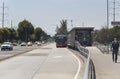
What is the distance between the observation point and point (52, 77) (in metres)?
22.0

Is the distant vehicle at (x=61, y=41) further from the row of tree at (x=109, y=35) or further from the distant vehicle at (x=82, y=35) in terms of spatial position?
the distant vehicle at (x=82, y=35)

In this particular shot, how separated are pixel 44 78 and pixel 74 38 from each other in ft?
156

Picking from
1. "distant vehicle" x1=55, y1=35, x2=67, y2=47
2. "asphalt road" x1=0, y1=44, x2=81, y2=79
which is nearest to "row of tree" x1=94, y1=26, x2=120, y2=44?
"distant vehicle" x1=55, y1=35, x2=67, y2=47

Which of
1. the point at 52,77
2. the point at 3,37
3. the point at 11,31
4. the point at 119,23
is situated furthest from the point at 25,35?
the point at 52,77

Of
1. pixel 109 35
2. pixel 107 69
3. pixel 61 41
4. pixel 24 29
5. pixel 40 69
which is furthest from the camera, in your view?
pixel 24 29

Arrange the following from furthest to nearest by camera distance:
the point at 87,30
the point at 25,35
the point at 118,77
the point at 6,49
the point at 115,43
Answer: the point at 25,35 → the point at 6,49 → the point at 87,30 → the point at 115,43 → the point at 118,77

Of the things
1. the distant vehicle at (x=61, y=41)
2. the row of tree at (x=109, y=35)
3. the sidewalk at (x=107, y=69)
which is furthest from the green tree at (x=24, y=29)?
the sidewalk at (x=107, y=69)

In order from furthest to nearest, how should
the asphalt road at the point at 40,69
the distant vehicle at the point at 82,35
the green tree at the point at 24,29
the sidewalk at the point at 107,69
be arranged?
the green tree at the point at 24,29
the distant vehicle at the point at 82,35
the asphalt road at the point at 40,69
the sidewalk at the point at 107,69

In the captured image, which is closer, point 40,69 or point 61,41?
point 40,69

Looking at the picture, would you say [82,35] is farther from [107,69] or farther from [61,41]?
[107,69]

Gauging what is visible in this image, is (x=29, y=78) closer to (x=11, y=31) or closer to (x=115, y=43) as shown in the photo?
(x=115, y=43)

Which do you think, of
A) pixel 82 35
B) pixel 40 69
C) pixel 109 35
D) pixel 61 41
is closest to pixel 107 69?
pixel 40 69

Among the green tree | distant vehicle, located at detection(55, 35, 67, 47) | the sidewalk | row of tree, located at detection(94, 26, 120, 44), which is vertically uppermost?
the green tree

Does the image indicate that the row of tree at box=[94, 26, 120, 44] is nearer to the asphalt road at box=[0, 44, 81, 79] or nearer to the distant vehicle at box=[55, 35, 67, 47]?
the distant vehicle at box=[55, 35, 67, 47]
